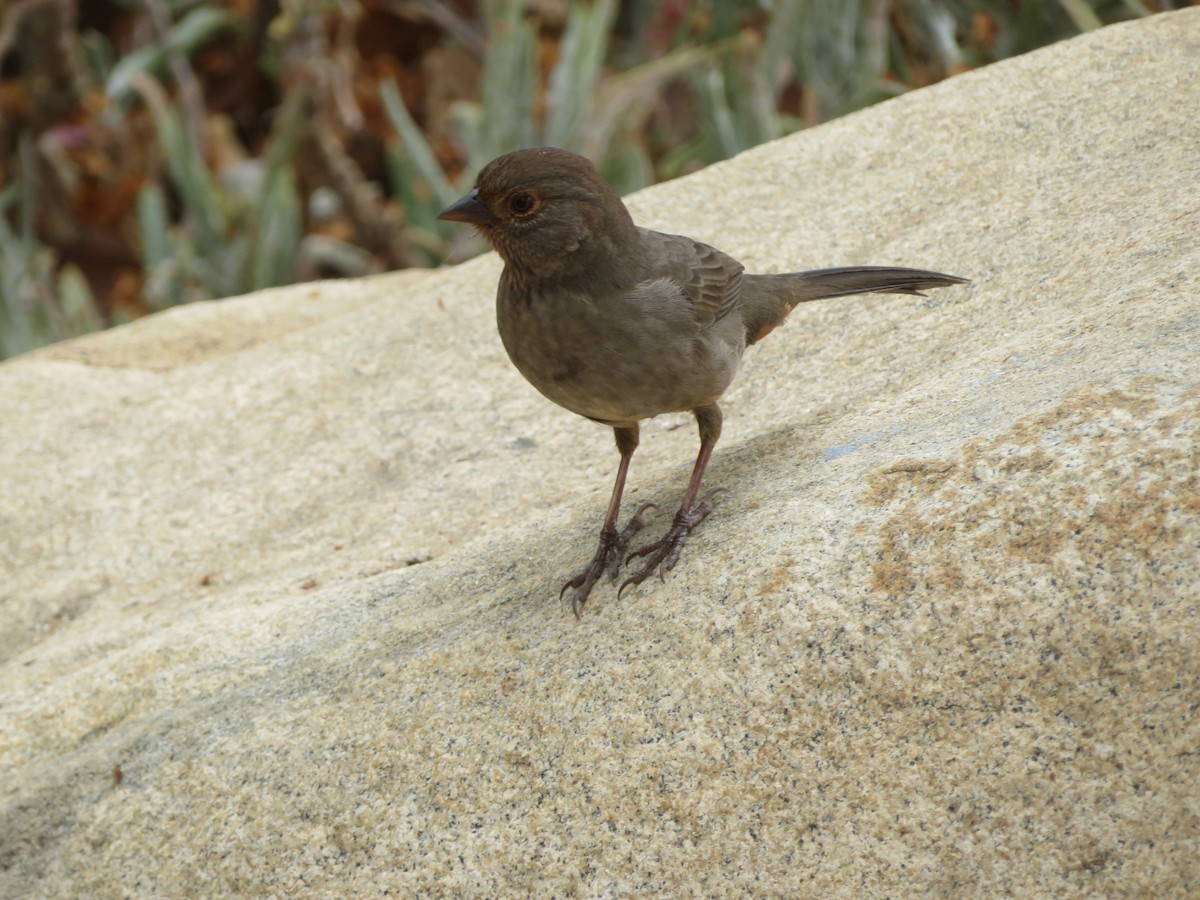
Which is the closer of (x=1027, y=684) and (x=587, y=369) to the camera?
(x=1027, y=684)

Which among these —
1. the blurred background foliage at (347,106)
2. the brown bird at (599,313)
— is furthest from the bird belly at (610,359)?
the blurred background foliage at (347,106)

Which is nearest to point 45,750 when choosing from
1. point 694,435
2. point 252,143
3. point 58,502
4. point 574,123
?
point 58,502

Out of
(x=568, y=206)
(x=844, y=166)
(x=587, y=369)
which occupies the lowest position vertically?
(x=844, y=166)

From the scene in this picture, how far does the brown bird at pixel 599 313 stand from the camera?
3445 mm

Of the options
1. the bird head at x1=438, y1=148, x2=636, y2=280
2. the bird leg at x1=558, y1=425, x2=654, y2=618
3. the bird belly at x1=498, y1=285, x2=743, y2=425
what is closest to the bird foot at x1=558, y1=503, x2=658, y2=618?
the bird leg at x1=558, y1=425, x2=654, y2=618

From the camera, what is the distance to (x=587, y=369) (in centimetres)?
344

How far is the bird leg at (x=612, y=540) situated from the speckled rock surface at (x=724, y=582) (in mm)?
104

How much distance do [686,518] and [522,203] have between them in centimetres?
93

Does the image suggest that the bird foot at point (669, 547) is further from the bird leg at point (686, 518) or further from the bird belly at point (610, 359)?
the bird belly at point (610, 359)

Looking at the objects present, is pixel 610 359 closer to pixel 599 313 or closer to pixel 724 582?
pixel 599 313

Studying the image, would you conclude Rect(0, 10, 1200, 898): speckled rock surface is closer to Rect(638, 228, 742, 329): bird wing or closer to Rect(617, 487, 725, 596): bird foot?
Rect(617, 487, 725, 596): bird foot

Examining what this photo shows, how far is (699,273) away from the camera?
3752 millimetres

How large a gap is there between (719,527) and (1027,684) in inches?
36.3

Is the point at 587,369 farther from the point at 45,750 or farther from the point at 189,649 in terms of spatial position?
the point at 45,750
